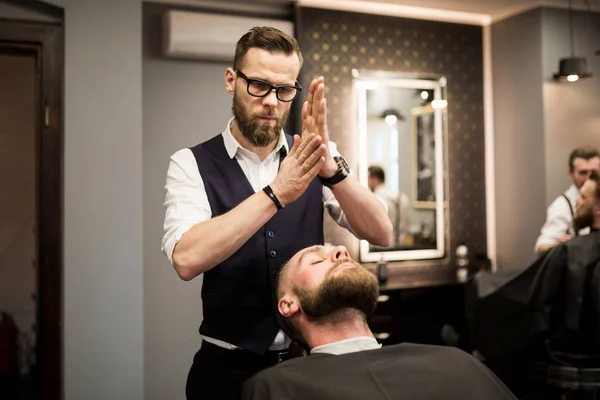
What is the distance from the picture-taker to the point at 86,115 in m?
3.36

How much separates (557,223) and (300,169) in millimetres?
3238

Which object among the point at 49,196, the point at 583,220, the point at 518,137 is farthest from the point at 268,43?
the point at 518,137

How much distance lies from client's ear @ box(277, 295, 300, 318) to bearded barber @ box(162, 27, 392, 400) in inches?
5.5

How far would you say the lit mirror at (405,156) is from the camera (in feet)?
15.4

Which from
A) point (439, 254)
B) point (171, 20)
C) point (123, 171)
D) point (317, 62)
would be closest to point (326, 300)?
point (123, 171)

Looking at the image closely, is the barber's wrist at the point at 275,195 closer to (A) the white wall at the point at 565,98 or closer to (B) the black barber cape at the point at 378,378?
(B) the black barber cape at the point at 378,378

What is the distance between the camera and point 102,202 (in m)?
3.38

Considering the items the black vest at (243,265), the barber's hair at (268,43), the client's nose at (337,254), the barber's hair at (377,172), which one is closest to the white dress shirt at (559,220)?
the barber's hair at (377,172)

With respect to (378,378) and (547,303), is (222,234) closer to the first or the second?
(378,378)

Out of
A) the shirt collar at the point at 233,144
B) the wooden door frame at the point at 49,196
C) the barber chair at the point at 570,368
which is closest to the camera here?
the shirt collar at the point at 233,144

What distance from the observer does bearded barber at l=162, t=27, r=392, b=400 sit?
1.77 m

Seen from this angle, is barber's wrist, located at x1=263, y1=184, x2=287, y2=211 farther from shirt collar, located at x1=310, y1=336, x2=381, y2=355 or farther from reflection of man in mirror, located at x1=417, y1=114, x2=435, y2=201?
reflection of man in mirror, located at x1=417, y1=114, x2=435, y2=201

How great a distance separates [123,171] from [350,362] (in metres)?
2.21

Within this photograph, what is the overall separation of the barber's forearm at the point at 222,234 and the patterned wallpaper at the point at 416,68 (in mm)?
2826
